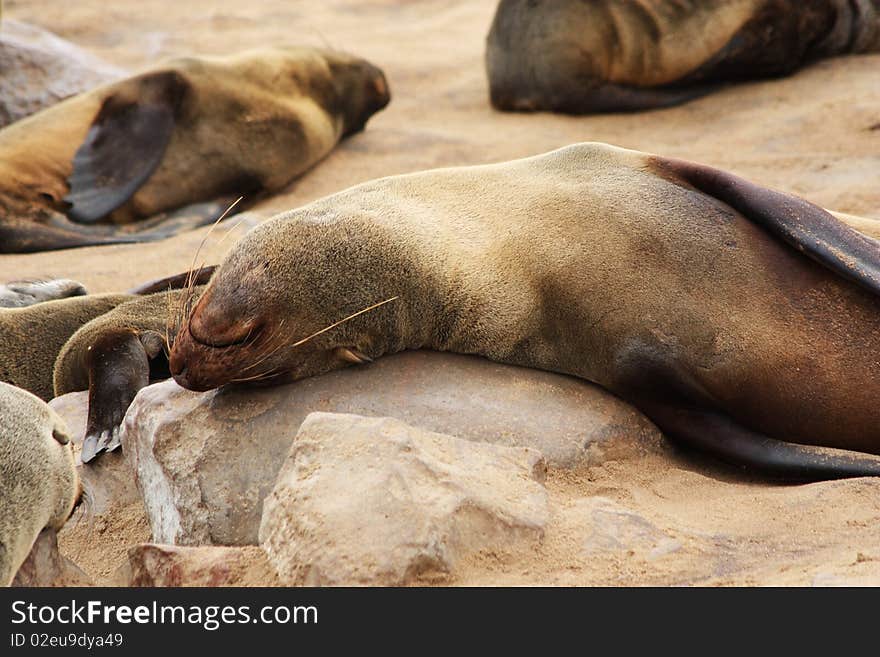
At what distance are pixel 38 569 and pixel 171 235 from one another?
424 centimetres

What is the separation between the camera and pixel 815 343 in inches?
144

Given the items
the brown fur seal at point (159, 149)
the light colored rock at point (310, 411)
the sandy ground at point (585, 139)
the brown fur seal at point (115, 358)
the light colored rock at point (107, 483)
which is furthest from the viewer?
the brown fur seal at point (159, 149)

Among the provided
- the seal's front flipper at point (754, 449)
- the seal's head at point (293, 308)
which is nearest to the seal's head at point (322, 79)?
the seal's head at point (293, 308)

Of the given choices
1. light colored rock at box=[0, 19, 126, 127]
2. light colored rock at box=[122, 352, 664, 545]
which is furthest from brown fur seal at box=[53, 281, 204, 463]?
light colored rock at box=[0, 19, 126, 127]

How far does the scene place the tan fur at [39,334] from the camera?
16.0ft

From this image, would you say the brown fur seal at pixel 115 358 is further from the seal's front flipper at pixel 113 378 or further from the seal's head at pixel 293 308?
the seal's head at pixel 293 308

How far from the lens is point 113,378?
4.33m

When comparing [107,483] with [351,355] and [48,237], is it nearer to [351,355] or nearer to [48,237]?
[351,355]

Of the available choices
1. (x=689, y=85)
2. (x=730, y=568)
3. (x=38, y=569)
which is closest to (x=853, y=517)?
(x=730, y=568)

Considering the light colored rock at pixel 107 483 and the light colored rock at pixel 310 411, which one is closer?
the light colored rock at pixel 310 411

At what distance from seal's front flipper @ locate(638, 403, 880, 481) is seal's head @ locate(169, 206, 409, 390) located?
83cm

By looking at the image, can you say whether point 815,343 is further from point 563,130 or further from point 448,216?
point 563,130

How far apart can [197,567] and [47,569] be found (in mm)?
386

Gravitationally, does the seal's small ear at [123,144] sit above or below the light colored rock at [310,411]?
below
